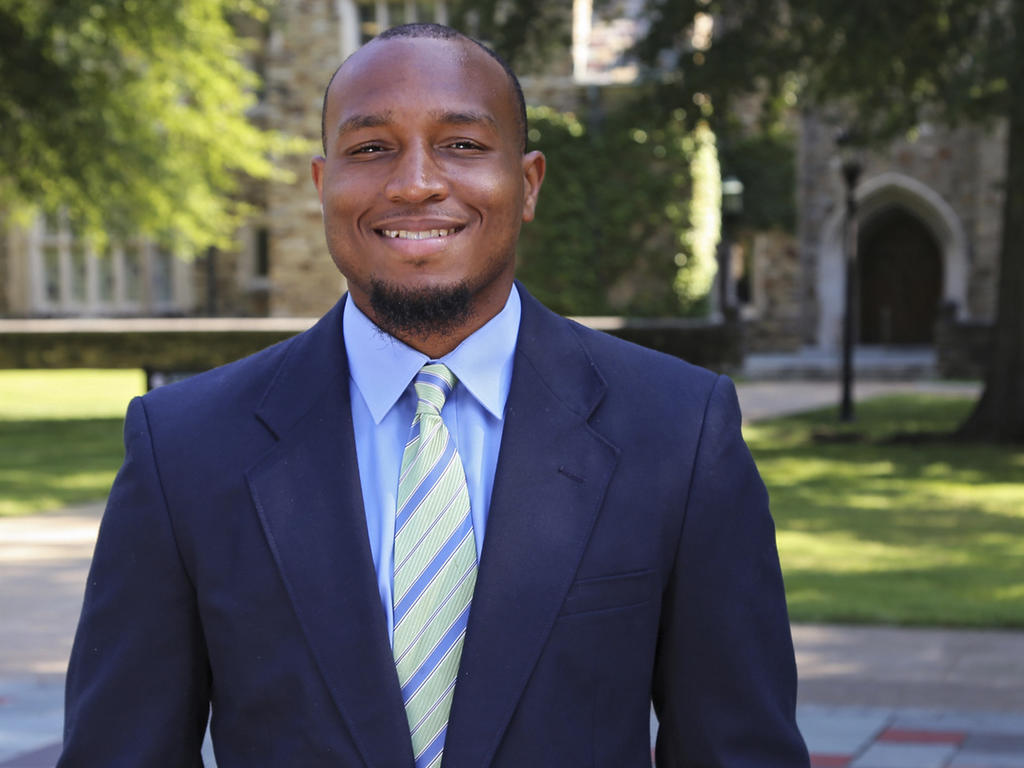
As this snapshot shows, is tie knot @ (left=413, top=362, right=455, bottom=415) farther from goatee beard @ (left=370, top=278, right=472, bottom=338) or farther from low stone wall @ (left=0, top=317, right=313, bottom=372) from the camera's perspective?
low stone wall @ (left=0, top=317, right=313, bottom=372)

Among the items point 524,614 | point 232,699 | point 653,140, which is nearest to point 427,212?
point 524,614

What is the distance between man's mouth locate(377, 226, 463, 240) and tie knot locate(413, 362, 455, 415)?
0.17 metres

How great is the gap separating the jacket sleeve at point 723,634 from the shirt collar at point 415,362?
292 mm

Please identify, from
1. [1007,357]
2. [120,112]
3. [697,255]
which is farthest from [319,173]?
[697,255]

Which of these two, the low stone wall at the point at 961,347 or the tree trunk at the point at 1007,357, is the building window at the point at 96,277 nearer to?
the low stone wall at the point at 961,347

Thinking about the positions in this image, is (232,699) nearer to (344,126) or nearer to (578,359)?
(578,359)

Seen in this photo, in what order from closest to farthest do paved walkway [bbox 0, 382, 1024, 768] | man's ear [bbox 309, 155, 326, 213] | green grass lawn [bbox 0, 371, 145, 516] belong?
1. man's ear [bbox 309, 155, 326, 213]
2. paved walkway [bbox 0, 382, 1024, 768]
3. green grass lawn [bbox 0, 371, 145, 516]

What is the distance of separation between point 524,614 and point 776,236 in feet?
104

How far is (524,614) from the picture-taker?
5.69 feet

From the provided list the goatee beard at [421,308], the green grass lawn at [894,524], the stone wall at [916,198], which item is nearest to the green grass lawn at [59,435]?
the green grass lawn at [894,524]

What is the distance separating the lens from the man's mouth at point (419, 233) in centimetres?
184

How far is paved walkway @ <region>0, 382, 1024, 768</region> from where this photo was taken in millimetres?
4738

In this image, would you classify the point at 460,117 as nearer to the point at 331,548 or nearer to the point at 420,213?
the point at 420,213

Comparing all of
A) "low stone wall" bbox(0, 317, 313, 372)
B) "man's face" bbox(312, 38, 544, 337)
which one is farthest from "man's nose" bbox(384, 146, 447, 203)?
"low stone wall" bbox(0, 317, 313, 372)
